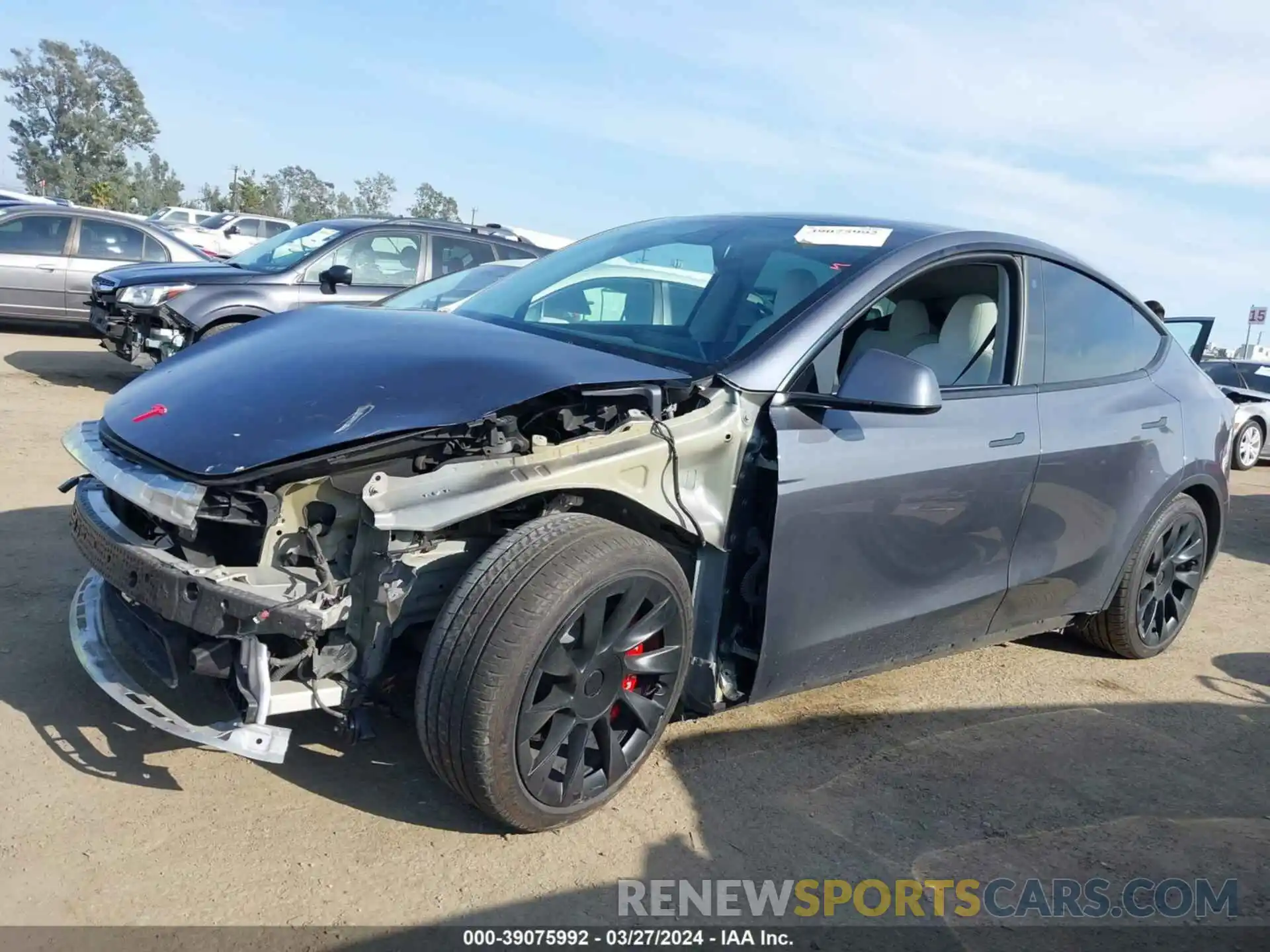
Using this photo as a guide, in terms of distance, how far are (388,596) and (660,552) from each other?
0.73 m

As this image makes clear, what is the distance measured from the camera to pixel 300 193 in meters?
69.2

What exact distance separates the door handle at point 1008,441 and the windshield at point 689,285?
740 millimetres

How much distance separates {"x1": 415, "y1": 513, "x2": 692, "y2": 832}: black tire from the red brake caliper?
0.06 ft

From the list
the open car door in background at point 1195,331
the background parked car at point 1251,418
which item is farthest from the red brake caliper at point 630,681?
the background parked car at point 1251,418

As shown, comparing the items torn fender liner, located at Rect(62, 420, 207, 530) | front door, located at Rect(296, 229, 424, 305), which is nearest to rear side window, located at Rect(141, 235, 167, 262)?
front door, located at Rect(296, 229, 424, 305)

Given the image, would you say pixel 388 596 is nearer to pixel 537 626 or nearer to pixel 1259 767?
pixel 537 626

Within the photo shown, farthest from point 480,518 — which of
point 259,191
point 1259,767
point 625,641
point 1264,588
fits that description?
point 259,191

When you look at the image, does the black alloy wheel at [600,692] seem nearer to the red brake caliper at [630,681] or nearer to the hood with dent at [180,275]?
the red brake caliper at [630,681]

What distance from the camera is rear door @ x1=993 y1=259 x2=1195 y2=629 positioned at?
374 centimetres

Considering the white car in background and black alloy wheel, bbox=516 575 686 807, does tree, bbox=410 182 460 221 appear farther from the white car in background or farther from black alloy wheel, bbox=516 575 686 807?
black alloy wheel, bbox=516 575 686 807

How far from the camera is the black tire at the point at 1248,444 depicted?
1327 cm

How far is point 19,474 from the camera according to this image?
18.2ft

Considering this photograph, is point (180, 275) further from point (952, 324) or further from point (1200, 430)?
point (1200, 430)

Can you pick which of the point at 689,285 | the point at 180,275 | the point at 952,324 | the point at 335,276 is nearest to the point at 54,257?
the point at 180,275
